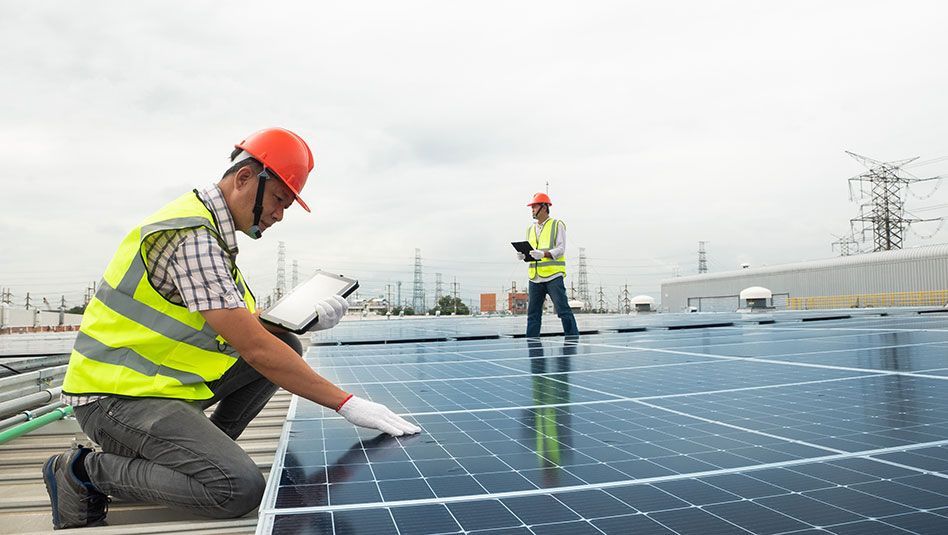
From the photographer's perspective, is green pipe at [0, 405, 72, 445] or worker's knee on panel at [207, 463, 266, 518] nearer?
Answer: worker's knee on panel at [207, 463, 266, 518]

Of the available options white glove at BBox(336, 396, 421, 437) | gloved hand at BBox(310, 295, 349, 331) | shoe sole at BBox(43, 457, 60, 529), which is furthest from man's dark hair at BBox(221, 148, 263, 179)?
shoe sole at BBox(43, 457, 60, 529)

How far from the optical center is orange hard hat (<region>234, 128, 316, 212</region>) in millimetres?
2602

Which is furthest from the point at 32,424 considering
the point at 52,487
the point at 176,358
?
the point at 176,358

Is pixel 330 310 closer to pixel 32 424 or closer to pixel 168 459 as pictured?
pixel 168 459

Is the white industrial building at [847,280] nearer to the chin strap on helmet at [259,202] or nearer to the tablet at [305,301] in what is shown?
the tablet at [305,301]

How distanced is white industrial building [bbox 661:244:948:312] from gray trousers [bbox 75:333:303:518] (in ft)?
120

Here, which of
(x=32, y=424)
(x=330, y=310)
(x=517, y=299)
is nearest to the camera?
(x=330, y=310)

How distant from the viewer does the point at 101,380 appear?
2.35 meters

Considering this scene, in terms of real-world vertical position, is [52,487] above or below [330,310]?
below

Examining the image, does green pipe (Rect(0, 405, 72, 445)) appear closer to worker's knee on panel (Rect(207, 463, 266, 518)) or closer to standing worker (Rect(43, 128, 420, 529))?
standing worker (Rect(43, 128, 420, 529))

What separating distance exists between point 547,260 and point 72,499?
7477 millimetres

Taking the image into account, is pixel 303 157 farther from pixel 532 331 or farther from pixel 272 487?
pixel 532 331

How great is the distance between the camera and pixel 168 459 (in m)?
2.23

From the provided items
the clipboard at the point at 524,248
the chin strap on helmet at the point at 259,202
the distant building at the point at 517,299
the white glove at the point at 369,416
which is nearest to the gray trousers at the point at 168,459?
the white glove at the point at 369,416
